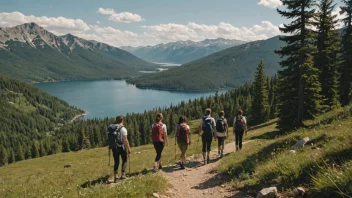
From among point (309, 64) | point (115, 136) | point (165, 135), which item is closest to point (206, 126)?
point (165, 135)

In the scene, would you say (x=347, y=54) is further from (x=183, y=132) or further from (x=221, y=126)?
(x=183, y=132)

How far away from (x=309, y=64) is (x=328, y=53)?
11797mm

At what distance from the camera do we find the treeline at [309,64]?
88.8ft

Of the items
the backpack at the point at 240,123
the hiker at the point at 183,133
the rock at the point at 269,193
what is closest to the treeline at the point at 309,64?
the backpack at the point at 240,123

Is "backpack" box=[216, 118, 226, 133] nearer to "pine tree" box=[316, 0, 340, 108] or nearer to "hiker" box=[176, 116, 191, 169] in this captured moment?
"hiker" box=[176, 116, 191, 169]

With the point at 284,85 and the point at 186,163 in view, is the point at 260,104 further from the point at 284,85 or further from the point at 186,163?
the point at 186,163

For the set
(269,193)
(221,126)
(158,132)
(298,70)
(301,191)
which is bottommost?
(269,193)

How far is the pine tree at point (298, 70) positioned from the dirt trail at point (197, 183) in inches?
674

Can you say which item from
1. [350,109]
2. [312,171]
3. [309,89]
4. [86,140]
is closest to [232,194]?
[312,171]

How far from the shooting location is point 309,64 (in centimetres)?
2783

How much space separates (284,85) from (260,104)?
3299cm

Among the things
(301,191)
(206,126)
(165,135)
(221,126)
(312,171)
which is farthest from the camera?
(221,126)

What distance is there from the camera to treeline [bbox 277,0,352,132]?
88.8 feet

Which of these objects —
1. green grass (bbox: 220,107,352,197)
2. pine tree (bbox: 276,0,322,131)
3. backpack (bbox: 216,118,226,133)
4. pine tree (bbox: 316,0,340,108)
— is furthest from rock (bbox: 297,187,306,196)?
pine tree (bbox: 316,0,340,108)
